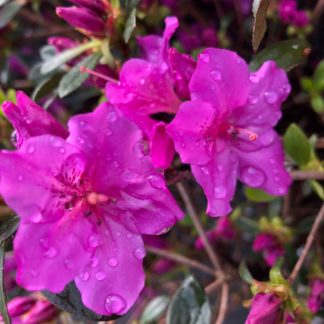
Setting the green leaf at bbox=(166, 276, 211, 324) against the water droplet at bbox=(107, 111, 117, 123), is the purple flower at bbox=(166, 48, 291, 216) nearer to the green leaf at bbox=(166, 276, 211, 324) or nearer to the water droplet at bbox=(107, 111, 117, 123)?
the water droplet at bbox=(107, 111, 117, 123)

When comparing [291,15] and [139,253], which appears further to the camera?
[291,15]

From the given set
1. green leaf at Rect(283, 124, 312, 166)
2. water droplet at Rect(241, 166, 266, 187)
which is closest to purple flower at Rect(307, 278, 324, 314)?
green leaf at Rect(283, 124, 312, 166)

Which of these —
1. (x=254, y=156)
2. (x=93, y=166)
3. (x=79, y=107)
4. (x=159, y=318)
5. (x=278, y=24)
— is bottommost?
(x=159, y=318)

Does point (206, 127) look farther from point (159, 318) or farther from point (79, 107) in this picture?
point (79, 107)

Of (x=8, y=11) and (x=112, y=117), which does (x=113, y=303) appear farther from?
(x=8, y=11)

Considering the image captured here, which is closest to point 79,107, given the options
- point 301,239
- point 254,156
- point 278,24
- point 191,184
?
point 191,184

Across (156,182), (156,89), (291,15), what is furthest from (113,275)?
(291,15)

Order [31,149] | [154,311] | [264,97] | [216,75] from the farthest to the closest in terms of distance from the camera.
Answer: [154,311] < [264,97] < [216,75] < [31,149]
